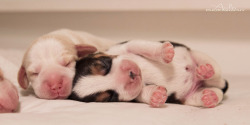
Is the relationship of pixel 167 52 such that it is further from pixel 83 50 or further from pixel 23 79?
pixel 23 79

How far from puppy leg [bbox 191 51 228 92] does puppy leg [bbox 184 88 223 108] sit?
0.08 meters

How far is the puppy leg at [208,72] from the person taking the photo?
210 centimetres

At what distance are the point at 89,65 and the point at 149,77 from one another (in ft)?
1.28

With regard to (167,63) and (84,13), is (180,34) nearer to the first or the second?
(84,13)

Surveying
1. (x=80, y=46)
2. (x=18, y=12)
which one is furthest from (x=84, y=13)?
(x=80, y=46)

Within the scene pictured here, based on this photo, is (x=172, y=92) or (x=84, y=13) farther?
(x=84, y=13)

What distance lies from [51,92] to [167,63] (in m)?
0.71

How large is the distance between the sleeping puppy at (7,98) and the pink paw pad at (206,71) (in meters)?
1.03

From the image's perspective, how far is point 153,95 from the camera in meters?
1.99

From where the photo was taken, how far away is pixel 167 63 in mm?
2211

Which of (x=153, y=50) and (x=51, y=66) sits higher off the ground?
(x=153, y=50)

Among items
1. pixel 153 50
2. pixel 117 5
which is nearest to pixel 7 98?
pixel 153 50

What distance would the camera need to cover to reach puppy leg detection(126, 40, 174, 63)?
2084mm

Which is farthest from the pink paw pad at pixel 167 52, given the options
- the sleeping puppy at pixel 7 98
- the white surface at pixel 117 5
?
the white surface at pixel 117 5
